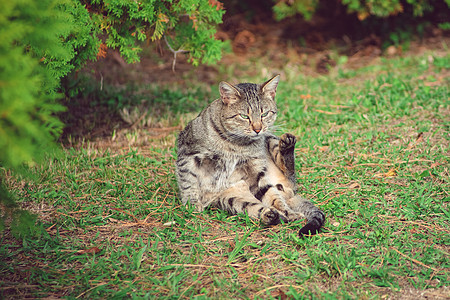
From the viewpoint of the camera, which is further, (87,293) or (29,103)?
(87,293)

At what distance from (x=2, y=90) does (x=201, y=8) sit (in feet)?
10.9

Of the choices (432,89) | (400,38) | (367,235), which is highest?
(400,38)

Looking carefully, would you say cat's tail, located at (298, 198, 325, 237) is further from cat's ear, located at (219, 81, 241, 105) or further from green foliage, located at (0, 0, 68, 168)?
green foliage, located at (0, 0, 68, 168)

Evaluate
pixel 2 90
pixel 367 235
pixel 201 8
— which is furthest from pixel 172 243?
pixel 201 8

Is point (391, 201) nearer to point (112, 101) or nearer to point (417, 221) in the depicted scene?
point (417, 221)

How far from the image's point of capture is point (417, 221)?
339 centimetres

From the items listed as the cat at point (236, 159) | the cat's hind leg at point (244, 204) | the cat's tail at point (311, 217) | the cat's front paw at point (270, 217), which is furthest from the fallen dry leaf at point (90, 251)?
the cat's tail at point (311, 217)

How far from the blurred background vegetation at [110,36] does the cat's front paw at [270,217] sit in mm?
1636

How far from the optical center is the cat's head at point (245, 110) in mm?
3805

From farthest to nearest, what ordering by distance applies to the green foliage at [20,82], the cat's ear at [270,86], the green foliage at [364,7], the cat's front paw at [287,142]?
the green foliage at [364,7]
the cat's ear at [270,86]
the cat's front paw at [287,142]
the green foliage at [20,82]

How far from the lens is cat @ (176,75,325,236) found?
3.79 m

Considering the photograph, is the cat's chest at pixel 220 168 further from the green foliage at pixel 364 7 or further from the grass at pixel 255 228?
the green foliage at pixel 364 7

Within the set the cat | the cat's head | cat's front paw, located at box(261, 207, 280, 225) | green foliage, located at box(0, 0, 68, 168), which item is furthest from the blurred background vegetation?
cat's front paw, located at box(261, 207, 280, 225)

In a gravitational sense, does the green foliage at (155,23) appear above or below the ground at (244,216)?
above
